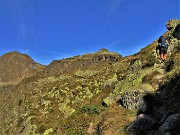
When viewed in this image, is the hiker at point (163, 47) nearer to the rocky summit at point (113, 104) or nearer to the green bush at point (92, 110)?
the rocky summit at point (113, 104)

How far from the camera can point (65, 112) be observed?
34.6m

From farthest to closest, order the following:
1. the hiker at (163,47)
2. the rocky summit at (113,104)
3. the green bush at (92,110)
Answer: the hiker at (163,47)
the green bush at (92,110)
the rocky summit at (113,104)

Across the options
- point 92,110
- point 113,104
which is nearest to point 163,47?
point 113,104

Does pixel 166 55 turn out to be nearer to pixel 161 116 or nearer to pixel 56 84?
pixel 161 116

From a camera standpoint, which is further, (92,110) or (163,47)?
(163,47)

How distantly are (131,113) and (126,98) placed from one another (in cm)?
173

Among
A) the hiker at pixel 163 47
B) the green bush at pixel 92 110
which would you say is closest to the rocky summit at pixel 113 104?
the green bush at pixel 92 110

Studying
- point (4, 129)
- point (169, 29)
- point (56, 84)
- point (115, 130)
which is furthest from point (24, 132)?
point (169, 29)

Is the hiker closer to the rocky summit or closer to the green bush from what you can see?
the rocky summit

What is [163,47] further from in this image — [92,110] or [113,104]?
[92,110]

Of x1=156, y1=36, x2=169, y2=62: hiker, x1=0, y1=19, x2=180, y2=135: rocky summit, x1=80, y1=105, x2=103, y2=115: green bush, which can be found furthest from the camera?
x1=156, y1=36, x2=169, y2=62: hiker

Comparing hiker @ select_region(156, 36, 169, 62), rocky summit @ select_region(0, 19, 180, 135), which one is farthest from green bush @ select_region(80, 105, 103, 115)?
hiker @ select_region(156, 36, 169, 62)

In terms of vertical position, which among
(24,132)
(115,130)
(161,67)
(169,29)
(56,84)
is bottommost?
(115,130)

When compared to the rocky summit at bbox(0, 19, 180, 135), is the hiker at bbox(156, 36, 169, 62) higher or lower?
higher
